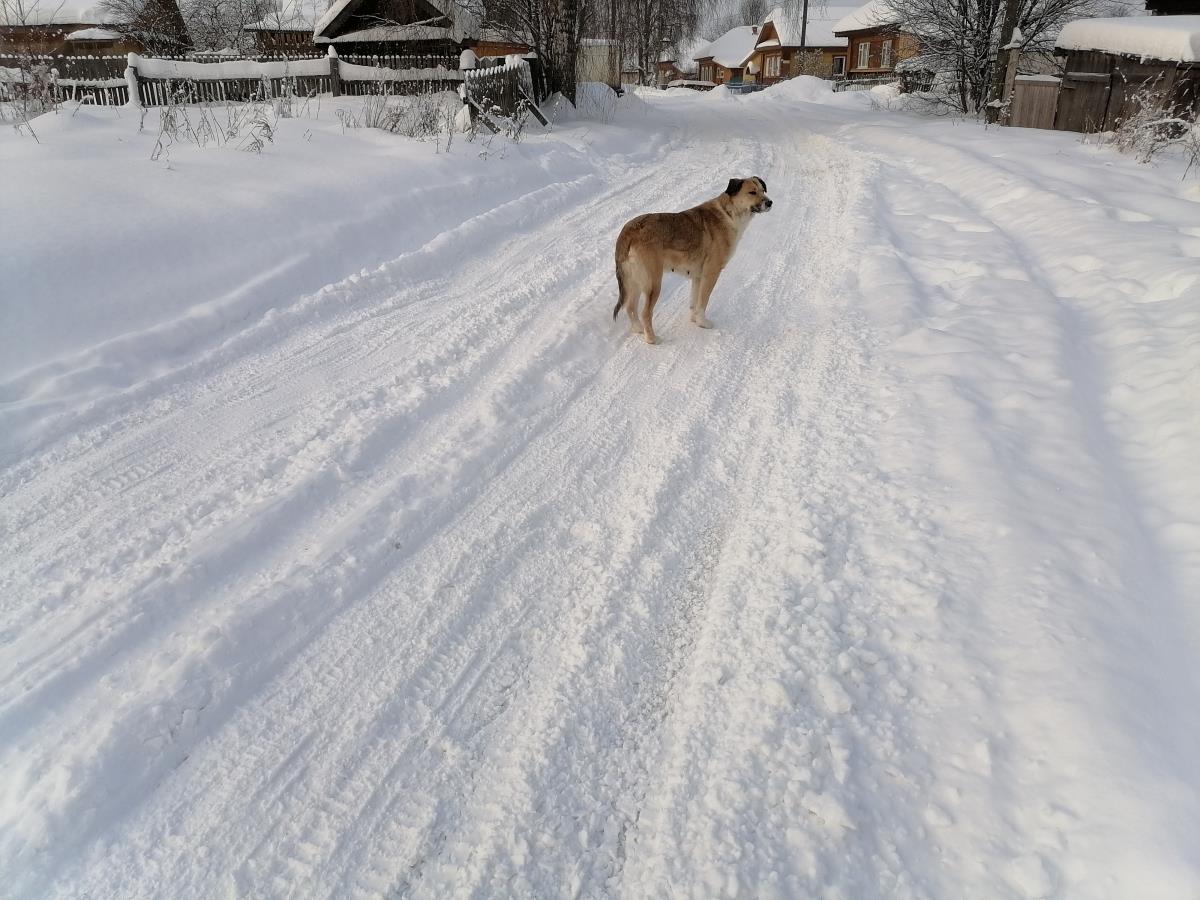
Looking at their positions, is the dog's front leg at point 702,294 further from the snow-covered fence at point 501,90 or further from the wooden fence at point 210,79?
the wooden fence at point 210,79

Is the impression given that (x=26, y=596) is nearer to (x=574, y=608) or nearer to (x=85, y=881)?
(x=85, y=881)

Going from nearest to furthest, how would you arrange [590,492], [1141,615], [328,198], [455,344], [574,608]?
[1141,615], [574,608], [590,492], [455,344], [328,198]

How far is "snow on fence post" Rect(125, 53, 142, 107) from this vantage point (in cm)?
1145

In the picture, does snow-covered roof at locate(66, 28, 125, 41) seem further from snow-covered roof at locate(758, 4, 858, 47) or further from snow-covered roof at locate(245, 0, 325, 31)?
snow-covered roof at locate(758, 4, 858, 47)

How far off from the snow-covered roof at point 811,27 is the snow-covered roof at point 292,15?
3818cm

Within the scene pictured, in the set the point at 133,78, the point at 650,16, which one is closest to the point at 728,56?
the point at 650,16

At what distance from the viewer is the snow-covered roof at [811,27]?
191 ft

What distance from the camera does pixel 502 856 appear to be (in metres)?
1.99

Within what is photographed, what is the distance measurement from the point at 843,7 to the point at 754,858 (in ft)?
274

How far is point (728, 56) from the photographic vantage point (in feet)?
233

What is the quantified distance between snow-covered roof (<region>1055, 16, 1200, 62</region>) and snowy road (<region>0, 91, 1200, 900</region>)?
9853mm

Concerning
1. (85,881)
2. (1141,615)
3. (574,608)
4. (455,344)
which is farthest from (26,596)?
(1141,615)

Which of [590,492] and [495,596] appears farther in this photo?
[590,492]

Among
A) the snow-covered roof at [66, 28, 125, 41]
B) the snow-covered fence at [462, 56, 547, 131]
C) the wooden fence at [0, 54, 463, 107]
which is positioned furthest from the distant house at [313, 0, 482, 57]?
the snow-covered roof at [66, 28, 125, 41]
